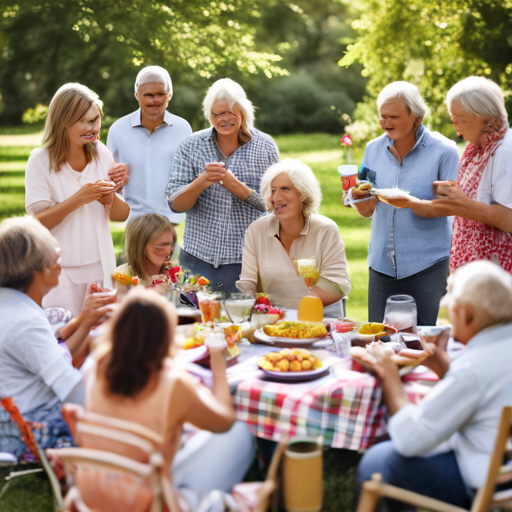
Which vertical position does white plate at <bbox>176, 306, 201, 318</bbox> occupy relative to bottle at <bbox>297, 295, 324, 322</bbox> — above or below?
below

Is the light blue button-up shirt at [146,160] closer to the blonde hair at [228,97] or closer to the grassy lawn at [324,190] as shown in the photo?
the blonde hair at [228,97]

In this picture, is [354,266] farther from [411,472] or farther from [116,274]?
[411,472]

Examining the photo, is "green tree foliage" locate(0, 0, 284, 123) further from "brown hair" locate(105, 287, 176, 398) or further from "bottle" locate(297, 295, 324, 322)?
"brown hair" locate(105, 287, 176, 398)

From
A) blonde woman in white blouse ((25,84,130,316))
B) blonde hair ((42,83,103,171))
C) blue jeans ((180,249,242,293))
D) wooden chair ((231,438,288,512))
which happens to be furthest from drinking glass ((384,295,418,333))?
blonde hair ((42,83,103,171))

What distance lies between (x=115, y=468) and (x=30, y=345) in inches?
39.6

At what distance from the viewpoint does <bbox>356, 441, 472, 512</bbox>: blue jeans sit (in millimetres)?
2414

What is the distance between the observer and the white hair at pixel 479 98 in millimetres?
3773

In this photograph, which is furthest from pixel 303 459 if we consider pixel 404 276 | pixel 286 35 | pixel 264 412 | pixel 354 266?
pixel 286 35

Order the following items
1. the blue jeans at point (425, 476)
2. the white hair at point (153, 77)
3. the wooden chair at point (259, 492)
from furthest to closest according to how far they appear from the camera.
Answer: the white hair at point (153, 77), the blue jeans at point (425, 476), the wooden chair at point (259, 492)

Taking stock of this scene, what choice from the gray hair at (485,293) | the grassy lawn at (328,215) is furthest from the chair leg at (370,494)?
the grassy lawn at (328,215)

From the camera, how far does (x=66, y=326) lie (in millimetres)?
3285

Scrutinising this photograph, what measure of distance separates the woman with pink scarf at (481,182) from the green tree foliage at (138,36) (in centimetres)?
474

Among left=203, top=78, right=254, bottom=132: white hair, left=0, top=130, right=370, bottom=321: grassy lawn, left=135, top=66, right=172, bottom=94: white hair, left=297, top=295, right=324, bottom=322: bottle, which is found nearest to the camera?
left=297, top=295, right=324, bottom=322: bottle

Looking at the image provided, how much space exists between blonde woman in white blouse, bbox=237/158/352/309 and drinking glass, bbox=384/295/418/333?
2.09ft
